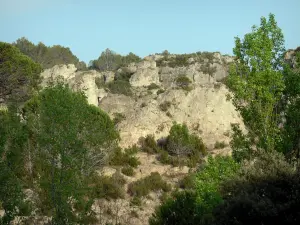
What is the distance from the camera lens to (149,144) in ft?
93.0

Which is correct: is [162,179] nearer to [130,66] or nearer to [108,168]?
[108,168]

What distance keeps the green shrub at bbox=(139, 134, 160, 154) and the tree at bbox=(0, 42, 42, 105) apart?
379 inches

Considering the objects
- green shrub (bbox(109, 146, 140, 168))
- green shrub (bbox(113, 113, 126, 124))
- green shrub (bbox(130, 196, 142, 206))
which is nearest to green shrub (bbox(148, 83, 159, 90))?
green shrub (bbox(113, 113, 126, 124))

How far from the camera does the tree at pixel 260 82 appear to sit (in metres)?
14.4

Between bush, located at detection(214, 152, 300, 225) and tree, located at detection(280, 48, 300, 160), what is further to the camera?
tree, located at detection(280, 48, 300, 160)

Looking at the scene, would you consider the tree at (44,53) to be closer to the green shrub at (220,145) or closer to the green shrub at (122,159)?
the green shrub at (122,159)

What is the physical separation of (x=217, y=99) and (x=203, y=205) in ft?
65.0

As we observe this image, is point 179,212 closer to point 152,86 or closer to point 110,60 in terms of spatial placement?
point 152,86

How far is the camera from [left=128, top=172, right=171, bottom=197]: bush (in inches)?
879

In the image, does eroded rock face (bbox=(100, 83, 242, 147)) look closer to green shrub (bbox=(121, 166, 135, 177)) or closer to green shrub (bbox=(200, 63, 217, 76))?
green shrub (bbox=(121, 166, 135, 177))

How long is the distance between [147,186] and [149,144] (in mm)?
5919

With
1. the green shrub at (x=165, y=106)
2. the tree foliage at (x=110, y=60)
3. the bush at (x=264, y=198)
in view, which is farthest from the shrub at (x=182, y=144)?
the tree foliage at (x=110, y=60)

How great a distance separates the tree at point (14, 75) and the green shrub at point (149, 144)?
963 centimetres

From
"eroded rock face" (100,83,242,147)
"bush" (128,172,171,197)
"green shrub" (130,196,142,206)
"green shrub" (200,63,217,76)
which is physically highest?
"green shrub" (200,63,217,76)
